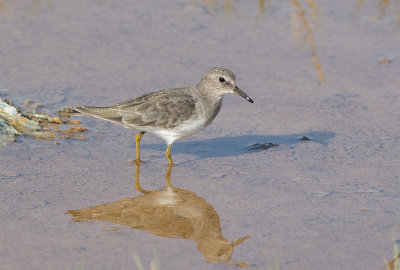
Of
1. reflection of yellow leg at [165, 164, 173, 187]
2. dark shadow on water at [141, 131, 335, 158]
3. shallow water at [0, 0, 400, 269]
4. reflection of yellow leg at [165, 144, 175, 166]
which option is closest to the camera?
shallow water at [0, 0, 400, 269]

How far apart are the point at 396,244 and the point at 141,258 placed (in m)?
2.15

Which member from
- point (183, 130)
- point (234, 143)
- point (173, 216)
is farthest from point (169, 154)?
point (173, 216)

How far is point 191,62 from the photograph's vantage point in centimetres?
961

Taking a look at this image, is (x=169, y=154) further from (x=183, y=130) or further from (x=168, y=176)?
(x=168, y=176)

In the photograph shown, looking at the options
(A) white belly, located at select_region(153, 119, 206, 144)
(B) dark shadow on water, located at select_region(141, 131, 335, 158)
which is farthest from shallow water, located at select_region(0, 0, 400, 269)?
(A) white belly, located at select_region(153, 119, 206, 144)

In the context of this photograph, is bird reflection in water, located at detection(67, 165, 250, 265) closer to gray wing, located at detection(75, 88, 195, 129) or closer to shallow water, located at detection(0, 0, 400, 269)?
shallow water, located at detection(0, 0, 400, 269)

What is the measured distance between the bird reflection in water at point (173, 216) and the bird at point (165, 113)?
A: 2.89 ft

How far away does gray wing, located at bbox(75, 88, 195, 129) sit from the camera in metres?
7.34

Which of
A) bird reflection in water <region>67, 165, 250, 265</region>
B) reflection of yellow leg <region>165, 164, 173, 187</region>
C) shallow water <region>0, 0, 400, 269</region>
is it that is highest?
shallow water <region>0, 0, 400, 269</region>

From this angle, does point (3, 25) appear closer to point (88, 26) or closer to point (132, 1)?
point (88, 26)

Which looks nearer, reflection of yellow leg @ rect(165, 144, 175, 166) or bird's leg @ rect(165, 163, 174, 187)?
bird's leg @ rect(165, 163, 174, 187)

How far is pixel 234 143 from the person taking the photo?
7.79 metres

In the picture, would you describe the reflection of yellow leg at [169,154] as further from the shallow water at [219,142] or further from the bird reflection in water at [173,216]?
the bird reflection in water at [173,216]

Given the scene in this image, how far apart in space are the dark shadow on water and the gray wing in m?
0.55
